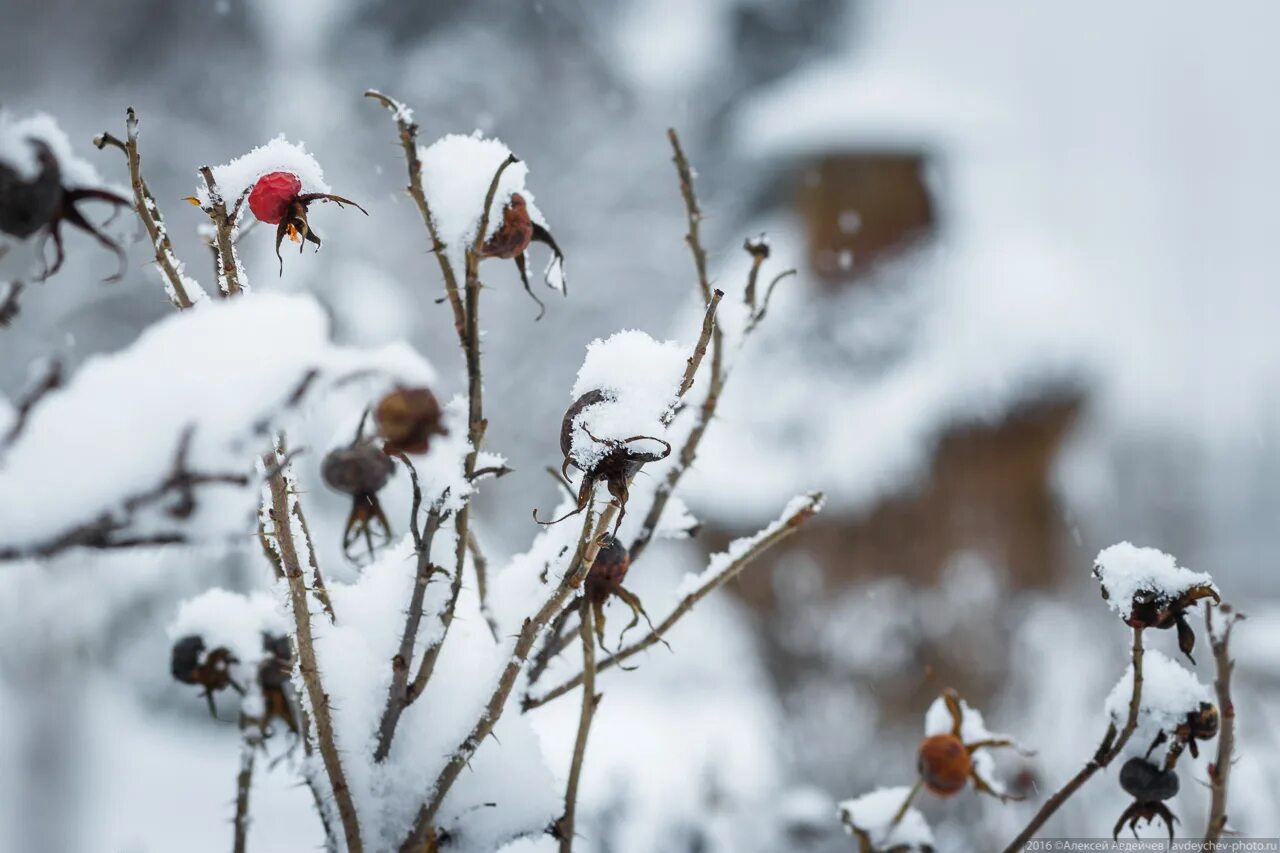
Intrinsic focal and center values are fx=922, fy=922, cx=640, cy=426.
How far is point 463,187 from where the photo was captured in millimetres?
526

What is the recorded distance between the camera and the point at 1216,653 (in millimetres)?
568

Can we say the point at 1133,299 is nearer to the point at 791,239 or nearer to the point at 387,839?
the point at 791,239

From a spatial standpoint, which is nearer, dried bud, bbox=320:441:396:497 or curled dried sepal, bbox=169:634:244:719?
dried bud, bbox=320:441:396:497

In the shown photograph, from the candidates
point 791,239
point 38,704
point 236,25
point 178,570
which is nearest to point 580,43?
point 236,25

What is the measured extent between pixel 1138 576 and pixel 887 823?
0.30 metres

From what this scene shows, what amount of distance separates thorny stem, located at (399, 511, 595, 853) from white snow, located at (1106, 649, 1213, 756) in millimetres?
382

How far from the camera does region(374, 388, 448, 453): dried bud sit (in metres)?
0.41

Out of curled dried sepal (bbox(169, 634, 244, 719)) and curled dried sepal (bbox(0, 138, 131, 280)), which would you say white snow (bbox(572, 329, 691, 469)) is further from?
curled dried sepal (bbox(169, 634, 244, 719))

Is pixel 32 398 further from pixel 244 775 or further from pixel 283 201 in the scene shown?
pixel 244 775

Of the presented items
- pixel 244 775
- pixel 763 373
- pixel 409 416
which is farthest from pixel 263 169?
pixel 763 373

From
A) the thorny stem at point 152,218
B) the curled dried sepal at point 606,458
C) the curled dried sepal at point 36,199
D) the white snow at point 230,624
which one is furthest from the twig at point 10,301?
the white snow at point 230,624

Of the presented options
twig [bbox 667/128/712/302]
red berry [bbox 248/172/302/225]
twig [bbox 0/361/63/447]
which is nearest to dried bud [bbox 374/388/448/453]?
twig [bbox 0/361/63/447]

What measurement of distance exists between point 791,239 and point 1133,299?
2236 mm

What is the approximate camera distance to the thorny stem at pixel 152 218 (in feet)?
1.81
